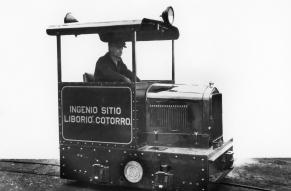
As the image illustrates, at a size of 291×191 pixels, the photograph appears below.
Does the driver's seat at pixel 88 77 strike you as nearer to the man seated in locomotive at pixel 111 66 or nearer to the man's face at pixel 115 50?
the man seated in locomotive at pixel 111 66

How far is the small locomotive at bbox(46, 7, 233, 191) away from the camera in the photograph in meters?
5.20

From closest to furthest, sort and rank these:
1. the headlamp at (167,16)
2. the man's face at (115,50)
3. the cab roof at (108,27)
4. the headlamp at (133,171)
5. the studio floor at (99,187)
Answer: the cab roof at (108,27) → the headlamp at (133,171) → the headlamp at (167,16) → the studio floor at (99,187) → the man's face at (115,50)

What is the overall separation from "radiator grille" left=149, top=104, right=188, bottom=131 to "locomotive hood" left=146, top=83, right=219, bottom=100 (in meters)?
0.14

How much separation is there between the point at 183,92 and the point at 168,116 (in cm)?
41

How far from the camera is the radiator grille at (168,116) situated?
554cm

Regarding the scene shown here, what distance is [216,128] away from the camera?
5883 millimetres

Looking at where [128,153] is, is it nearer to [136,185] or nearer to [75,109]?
[136,185]

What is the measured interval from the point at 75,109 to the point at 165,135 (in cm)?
139

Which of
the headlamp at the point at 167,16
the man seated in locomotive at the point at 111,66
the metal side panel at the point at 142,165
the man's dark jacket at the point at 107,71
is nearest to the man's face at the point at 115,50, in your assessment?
the man seated in locomotive at the point at 111,66

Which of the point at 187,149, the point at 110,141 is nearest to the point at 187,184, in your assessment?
the point at 187,149

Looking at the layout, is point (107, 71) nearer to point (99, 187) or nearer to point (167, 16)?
point (167, 16)

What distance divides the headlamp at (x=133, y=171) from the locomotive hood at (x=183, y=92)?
3.30ft

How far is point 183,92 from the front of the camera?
5602 millimetres

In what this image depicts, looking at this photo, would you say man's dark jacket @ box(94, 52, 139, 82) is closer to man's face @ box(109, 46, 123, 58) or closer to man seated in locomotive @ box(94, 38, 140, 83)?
man seated in locomotive @ box(94, 38, 140, 83)
